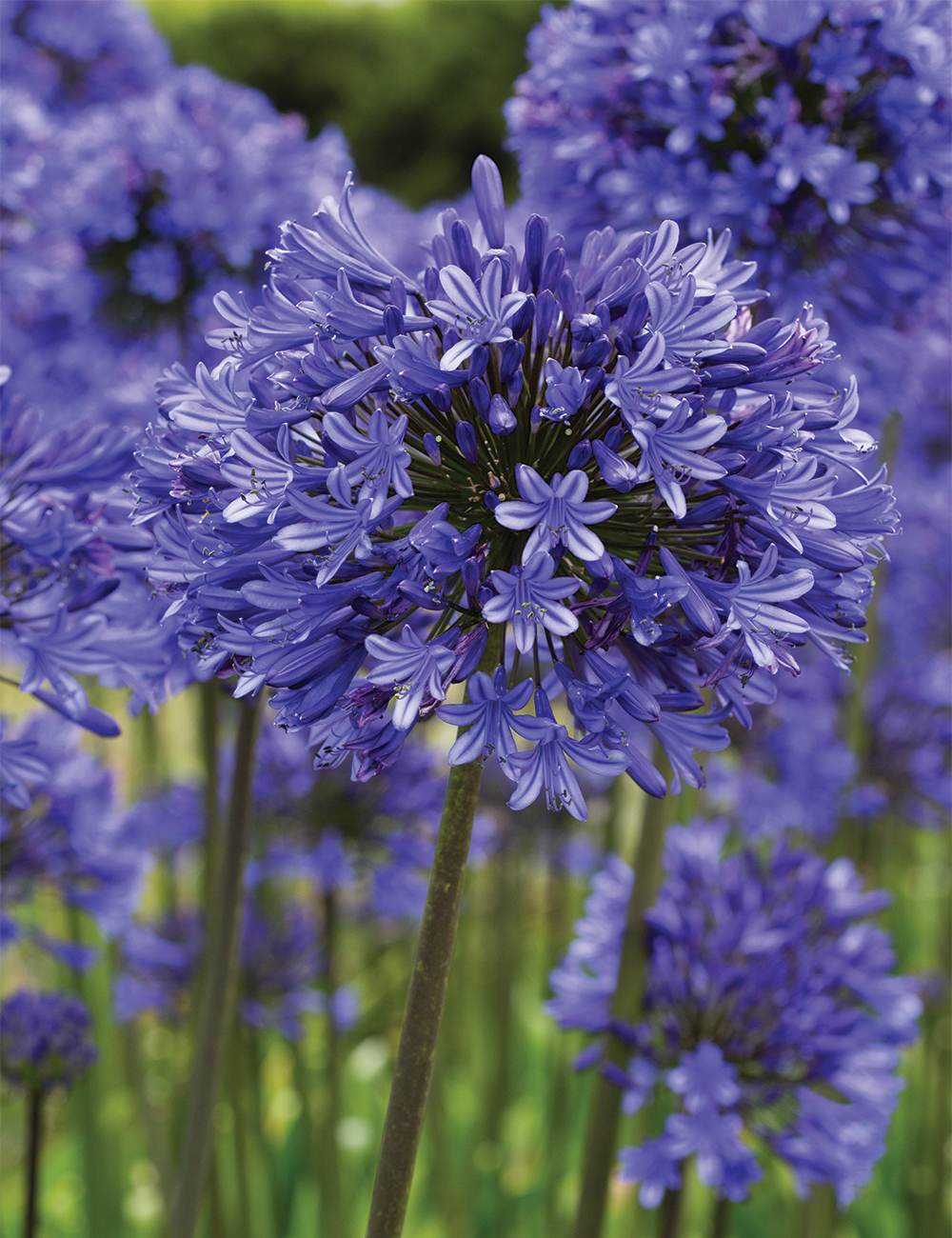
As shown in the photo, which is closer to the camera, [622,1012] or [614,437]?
[614,437]

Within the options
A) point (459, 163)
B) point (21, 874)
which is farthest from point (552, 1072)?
point (459, 163)

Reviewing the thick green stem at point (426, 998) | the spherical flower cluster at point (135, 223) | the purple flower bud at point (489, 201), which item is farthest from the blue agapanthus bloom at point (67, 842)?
the purple flower bud at point (489, 201)

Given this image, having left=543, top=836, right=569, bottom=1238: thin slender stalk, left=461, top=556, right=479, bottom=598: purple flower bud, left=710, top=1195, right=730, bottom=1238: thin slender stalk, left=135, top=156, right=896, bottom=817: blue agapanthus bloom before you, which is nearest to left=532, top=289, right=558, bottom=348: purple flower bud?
left=135, top=156, right=896, bottom=817: blue agapanthus bloom

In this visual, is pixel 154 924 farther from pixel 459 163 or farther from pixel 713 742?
pixel 459 163

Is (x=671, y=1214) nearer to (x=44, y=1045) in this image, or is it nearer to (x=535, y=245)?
(x=44, y=1045)

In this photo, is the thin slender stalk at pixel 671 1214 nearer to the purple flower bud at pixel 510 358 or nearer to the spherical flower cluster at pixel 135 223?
the purple flower bud at pixel 510 358

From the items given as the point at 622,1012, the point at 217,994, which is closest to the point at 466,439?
the point at 217,994
